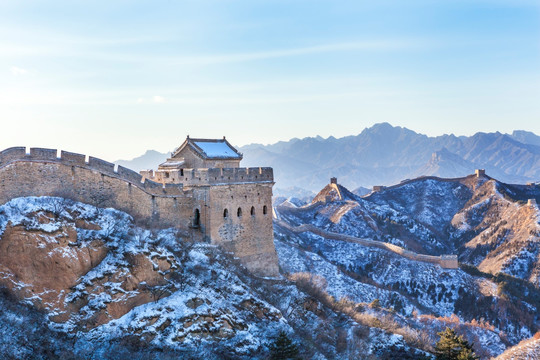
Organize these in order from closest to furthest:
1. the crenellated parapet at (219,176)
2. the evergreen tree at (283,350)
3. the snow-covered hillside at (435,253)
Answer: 1. the evergreen tree at (283,350)
2. the crenellated parapet at (219,176)
3. the snow-covered hillside at (435,253)

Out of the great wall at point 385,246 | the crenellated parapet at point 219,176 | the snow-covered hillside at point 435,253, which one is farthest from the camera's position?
the great wall at point 385,246

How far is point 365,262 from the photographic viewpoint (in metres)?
76.4

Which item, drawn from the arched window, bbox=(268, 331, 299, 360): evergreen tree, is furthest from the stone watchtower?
bbox=(268, 331, 299, 360): evergreen tree

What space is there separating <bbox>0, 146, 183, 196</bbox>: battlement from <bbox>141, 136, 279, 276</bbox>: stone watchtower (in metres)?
1.56

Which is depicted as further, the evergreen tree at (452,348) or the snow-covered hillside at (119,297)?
the evergreen tree at (452,348)

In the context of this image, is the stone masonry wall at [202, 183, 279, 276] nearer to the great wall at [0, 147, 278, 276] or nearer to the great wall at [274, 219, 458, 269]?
the great wall at [0, 147, 278, 276]

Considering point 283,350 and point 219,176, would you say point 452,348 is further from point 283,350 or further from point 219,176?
Result: point 219,176

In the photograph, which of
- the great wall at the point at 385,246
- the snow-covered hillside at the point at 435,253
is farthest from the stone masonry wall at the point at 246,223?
the great wall at the point at 385,246

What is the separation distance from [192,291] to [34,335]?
25.9ft

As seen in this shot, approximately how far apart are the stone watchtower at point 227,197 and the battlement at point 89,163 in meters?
1.56

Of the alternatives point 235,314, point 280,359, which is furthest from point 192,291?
point 280,359

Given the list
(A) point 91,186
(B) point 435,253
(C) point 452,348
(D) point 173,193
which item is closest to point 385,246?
(B) point 435,253

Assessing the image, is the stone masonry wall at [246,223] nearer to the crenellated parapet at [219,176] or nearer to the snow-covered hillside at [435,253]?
the crenellated parapet at [219,176]

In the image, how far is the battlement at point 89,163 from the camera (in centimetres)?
2691
